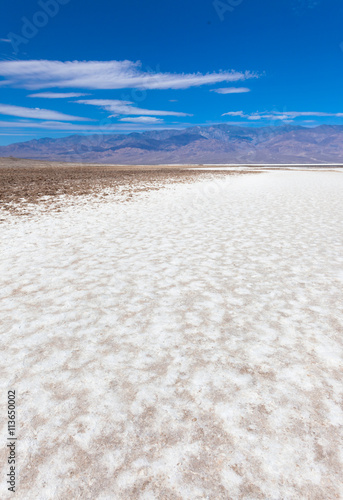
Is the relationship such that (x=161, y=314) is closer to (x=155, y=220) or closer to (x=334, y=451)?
(x=334, y=451)

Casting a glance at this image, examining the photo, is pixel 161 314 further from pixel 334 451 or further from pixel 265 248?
pixel 265 248

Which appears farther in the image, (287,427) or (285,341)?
(285,341)

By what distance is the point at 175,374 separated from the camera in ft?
12.5

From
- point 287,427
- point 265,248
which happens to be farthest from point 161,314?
point 265,248

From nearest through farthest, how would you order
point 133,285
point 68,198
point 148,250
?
point 133,285 → point 148,250 → point 68,198

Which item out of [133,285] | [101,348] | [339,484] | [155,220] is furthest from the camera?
[155,220]

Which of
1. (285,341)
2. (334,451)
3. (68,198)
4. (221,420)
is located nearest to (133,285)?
(285,341)

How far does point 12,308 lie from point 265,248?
24.3ft

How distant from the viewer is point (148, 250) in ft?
30.6

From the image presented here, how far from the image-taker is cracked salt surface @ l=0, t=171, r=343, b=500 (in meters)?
2.62

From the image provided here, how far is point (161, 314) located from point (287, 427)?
2.80 m

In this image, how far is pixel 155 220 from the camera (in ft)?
46.6

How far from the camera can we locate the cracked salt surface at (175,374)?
103 inches

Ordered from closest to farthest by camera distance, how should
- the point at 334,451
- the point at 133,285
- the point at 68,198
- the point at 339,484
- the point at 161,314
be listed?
1. the point at 339,484
2. the point at 334,451
3. the point at 161,314
4. the point at 133,285
5. the point at 68,198
